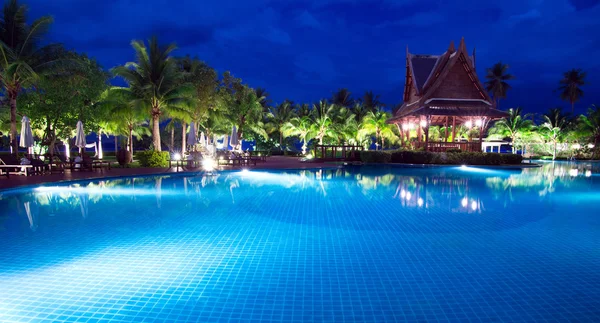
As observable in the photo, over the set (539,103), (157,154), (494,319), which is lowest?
(494,319)

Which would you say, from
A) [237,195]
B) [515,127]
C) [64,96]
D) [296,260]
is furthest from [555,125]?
[64,96]

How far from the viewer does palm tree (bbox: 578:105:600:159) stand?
31578mm

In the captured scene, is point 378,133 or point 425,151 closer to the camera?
point 425,151

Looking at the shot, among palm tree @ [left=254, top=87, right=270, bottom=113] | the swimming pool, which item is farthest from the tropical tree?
palm tree @ [left=254, top=87, right=270, bottom=113]

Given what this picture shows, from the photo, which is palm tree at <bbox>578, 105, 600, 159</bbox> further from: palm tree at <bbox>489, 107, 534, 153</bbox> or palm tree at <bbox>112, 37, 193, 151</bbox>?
palm tree at <bbox>112, 37, 193, 151</bbox>

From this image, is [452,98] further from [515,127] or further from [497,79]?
[497,79]

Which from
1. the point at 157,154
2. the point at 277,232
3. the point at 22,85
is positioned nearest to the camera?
the point at 277,232

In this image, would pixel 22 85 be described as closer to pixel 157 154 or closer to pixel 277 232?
pixel 157 154

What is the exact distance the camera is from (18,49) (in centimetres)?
1480

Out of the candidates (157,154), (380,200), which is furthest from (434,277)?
(157,154)

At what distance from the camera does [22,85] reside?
16.0 metres

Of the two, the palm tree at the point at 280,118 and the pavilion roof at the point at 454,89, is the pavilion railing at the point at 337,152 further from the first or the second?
the palm tree at the point at 280,118

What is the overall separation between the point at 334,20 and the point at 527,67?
77888 millimetres

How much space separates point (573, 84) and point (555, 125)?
16.9 metres
